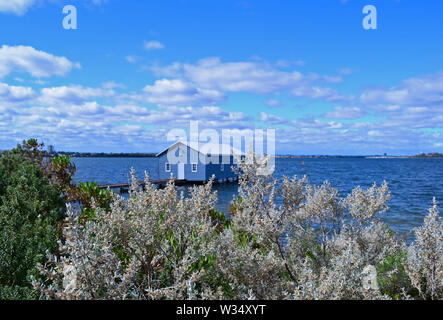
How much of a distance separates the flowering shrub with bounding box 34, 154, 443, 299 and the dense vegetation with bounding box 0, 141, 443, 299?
14mm

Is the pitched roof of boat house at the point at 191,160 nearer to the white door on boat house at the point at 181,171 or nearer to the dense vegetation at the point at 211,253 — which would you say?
the white door on boat house at the point at 181,171

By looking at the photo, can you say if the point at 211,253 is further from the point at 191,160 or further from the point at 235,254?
the point at 191,160

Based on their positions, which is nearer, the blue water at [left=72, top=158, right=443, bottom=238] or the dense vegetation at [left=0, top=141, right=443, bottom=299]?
the dense vegetation at [left=0, top=141, right=443, bottom=299]

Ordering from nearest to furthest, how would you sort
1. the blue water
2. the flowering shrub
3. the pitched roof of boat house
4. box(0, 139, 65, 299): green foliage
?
1. the flowering shrub
2. box(0, 139, 65, 299): green foliage
3. the blue water
4. the pitched roof of boat house

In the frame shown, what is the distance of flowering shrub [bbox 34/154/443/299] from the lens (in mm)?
2650

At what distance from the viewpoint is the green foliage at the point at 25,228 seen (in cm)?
386

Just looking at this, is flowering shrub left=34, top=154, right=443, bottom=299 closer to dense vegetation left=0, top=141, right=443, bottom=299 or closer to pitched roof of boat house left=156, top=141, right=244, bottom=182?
dense vegetation left=0, top=141, right=443, bottom=299

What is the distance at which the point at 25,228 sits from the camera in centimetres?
488

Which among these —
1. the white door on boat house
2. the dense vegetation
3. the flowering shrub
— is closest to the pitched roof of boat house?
the white door on boat house

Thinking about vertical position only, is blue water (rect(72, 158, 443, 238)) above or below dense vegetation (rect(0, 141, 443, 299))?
below

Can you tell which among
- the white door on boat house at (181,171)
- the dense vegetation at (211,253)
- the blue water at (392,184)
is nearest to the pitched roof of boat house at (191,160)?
the white door on boat house at (181,171)

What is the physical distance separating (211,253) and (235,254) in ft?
1.58

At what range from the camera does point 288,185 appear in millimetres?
4414
